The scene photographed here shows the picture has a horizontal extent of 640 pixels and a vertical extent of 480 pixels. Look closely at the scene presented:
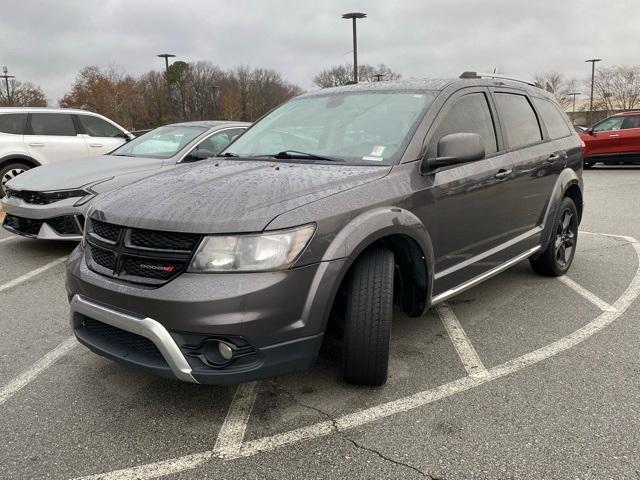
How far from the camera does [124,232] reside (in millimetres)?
2604

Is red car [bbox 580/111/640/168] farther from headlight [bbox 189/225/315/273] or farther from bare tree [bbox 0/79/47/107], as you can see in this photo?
bare tree [bbox 0/79/47/107]

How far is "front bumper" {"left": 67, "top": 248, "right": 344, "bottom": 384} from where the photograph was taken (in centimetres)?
235

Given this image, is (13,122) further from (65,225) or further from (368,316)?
(368,316)

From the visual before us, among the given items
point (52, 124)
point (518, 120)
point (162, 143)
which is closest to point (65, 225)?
point (162, 143)

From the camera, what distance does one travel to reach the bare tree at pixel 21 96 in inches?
1967

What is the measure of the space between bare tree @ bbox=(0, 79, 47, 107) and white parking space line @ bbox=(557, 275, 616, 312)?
2132 inches

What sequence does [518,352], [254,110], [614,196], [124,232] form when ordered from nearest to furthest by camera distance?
[124,232] → [518,352] → [614,196] → [254,110]

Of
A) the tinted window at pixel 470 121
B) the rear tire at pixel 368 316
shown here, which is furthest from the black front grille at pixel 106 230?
the tinted window at pixel 470 121

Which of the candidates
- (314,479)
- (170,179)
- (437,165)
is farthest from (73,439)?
(437,165)

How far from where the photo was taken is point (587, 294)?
455cm

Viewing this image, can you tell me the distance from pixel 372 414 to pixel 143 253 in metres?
1.39

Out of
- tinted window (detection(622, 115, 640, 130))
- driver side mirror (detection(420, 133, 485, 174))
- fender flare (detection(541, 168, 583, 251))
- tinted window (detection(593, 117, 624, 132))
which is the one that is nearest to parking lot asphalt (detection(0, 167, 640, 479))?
fender flare (detection(541, 168, 583, 251))

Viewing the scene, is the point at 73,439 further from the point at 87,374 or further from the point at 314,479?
the point at 314,479

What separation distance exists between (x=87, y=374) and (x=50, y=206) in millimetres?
2981
